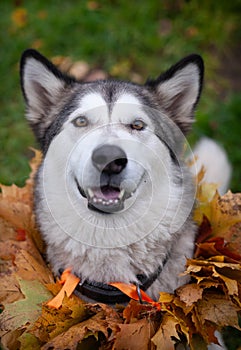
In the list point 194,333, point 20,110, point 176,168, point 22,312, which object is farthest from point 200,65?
point 20,110

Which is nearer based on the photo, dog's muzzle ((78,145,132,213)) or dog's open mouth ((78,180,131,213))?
dog's muzzle ((78,145,132,213))

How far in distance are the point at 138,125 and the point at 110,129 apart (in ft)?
0.63

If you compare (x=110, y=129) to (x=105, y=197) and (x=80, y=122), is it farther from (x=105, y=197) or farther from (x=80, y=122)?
(x=105, y=197)

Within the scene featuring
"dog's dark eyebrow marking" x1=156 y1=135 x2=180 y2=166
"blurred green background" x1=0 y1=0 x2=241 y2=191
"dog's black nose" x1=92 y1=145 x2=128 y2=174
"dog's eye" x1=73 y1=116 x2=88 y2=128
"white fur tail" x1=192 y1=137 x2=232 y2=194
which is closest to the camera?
"dog's black nose" x1=92 y1=145 x2=128 y2=174

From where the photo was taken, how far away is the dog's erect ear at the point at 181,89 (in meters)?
Answer: 2.62

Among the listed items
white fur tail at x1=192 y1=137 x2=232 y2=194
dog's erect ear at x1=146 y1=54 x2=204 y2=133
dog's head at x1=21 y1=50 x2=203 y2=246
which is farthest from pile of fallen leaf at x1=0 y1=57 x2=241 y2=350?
white fur tail at x1=192 y1=137 x2=232 y2=194

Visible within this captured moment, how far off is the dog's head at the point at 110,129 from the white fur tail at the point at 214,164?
80 cm

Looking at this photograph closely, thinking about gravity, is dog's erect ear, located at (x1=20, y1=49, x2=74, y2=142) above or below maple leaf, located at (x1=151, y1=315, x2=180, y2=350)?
above

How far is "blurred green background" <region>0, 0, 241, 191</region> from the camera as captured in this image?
4.98 meters

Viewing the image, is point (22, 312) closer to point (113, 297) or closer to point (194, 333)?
point (113, 297)

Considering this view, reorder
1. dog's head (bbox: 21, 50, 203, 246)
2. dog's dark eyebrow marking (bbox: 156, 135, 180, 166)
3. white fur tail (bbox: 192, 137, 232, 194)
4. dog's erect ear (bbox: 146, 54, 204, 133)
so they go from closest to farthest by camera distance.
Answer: dog's head (bbox: 21, 50, 203, 246) → dog's dark eyebrow marking (bbox: 156, 135, 180, 166) → dog's erect ear (bbox: 146, 54, 204, 133) → white fur tail (bbox: 192, 137, 232, 194)

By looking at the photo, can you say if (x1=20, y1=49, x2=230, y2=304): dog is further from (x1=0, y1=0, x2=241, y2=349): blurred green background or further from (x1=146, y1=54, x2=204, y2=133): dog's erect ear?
(x1=0, y1=0, x2=241, y2=349): blurred green background

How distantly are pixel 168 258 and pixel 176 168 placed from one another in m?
0.48

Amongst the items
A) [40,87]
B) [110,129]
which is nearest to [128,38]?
[40,87]
